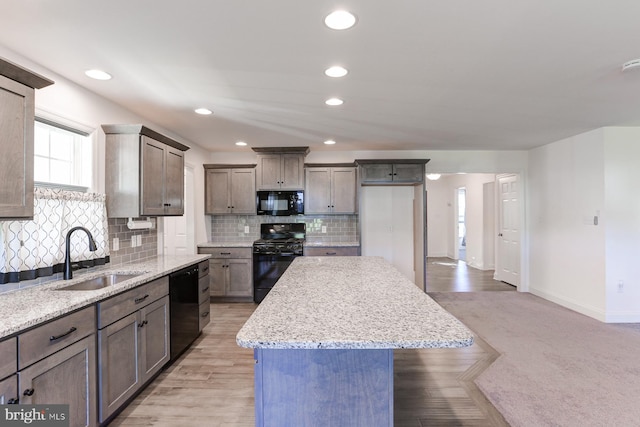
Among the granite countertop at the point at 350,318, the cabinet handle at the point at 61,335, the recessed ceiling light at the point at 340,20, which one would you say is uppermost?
the recessed ceiling light at the point at 340,20

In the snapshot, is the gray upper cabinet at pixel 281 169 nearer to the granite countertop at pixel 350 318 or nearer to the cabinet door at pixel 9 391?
the granite countertop at pixel 350 318

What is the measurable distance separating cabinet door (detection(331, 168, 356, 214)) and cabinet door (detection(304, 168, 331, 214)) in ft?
0.26

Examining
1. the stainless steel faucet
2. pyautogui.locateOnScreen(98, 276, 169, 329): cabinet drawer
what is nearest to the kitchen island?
pyautogui.locateOnScreen(98, 276, 169, 329): cabinet drawer

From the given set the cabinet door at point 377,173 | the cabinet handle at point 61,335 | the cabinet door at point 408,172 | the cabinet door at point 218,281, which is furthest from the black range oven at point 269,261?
the cabinet handle at point 61,335

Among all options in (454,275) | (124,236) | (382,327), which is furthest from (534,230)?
(124,236)

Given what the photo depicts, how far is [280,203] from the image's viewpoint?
5.18 m

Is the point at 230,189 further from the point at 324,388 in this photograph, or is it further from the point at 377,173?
the point at 324,388

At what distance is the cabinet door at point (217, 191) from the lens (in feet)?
17.2

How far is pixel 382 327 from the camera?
52.5 inches

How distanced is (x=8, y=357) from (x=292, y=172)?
4029 millimetres

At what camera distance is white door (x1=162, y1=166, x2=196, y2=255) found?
4914 mm

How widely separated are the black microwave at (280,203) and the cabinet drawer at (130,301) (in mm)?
2558

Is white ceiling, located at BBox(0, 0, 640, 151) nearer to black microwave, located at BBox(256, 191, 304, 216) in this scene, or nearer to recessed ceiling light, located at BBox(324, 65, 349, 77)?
recessed ceiling light, located at BBox(324, 65, 349, 77)

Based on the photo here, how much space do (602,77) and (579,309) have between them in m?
3.24
